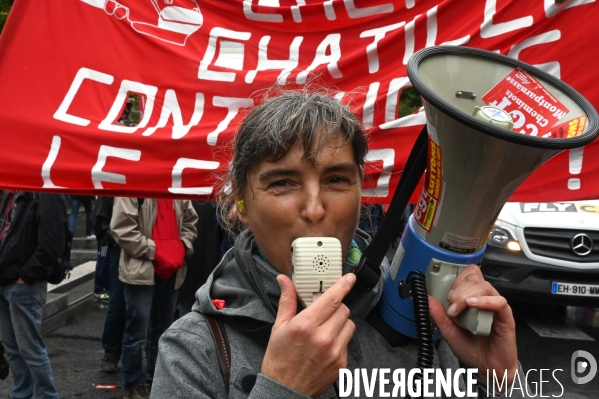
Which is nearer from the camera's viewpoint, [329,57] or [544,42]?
[544,42]

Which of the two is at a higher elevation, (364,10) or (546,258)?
(364,10)

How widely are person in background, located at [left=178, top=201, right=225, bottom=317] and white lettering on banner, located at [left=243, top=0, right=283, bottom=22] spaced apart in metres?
2.78

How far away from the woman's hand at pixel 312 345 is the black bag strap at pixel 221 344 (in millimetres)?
169

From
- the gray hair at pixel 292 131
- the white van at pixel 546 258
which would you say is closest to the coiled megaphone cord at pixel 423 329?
the gray hair at pixel 292 131

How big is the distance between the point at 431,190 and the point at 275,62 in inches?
55.2

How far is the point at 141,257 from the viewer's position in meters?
4.66

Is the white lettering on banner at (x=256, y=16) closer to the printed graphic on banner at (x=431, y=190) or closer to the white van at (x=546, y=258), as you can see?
the printed graphic on banner at (x=431, y=190)

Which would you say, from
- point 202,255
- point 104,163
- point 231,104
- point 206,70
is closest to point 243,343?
point 104,163

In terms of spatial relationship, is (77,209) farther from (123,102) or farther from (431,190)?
(431,190)

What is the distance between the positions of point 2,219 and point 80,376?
5.57ft

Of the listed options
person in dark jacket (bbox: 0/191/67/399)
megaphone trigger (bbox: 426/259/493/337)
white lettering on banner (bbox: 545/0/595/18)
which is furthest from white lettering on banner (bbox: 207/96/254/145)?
person in dark jacket (bbox: 0/191/67/399)

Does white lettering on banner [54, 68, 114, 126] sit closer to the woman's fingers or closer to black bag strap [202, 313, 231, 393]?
black bag strap [202, 313, 231, 393]

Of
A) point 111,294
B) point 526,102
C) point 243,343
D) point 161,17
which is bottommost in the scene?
point 111,294

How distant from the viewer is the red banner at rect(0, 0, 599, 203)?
2.38 m
